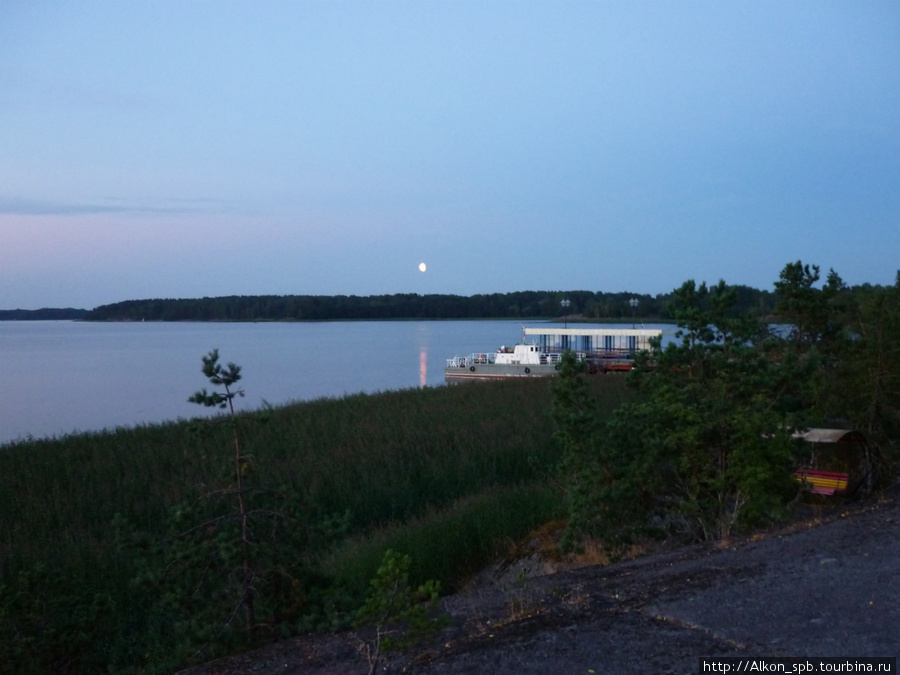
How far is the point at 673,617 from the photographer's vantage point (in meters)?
5.25

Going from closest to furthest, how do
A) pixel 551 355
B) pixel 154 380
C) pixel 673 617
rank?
pixel 673 617 → pixel 551 355 → pixel 154 380

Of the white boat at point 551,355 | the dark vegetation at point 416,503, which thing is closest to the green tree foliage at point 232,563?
the dark vegetation at point 416,503

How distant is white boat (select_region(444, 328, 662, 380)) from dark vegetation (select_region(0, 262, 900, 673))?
2878cm

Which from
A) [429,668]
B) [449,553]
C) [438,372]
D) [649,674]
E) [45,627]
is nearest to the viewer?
[649,674]

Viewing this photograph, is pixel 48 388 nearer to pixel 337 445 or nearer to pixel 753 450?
pixel 337 445

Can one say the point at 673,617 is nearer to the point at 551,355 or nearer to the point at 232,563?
the point at 232,563

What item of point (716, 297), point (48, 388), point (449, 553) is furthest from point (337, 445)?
point (48, 388)

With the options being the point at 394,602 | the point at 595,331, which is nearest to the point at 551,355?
the point at 595,331

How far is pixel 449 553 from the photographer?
11.1m

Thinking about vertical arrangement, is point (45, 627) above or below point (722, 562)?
below

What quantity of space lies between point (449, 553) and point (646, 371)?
3593 millimetres

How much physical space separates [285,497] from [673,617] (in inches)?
121

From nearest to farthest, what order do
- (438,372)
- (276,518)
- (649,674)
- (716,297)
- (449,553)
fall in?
1. (649,674)
2. (276,518)
3. (716,297)
4. (449,553)
5. (438,372)

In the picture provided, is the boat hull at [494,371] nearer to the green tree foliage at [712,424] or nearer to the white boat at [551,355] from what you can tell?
the white boat at [551,355]
